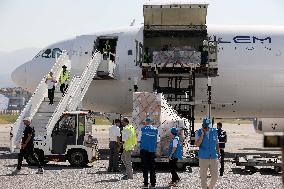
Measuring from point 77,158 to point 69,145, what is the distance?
0.55 meters

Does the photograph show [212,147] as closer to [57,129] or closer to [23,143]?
[23,143]

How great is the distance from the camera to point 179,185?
15.1 meters

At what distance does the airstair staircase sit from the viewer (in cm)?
2114

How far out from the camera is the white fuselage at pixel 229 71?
27.9m

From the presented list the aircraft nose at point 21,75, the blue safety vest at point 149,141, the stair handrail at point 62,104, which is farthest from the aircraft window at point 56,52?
the blue safety vest at point 149,141

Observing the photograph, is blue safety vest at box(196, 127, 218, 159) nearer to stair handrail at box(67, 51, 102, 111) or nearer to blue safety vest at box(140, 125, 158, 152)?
blue safety vest at box(140, 125, 158, 152)

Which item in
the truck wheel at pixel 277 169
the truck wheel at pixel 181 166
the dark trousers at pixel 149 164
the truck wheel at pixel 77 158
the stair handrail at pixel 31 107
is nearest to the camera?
the dark trousers at pixel 149 164

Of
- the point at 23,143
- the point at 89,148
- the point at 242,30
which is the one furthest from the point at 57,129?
the point at 242,30

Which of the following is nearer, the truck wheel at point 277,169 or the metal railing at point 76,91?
the truck wheel at point 277,169

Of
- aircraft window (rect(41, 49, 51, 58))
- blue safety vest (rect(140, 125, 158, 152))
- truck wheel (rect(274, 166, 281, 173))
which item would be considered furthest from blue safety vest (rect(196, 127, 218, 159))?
aircraft window (rect(41, 49, 51, 58))

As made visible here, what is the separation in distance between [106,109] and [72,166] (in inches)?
348

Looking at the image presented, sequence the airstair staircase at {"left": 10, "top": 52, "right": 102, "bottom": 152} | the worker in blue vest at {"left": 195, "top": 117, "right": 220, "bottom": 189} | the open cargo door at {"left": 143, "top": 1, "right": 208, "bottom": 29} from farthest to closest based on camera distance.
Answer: the open cargo door at {"left": 143, "top": 1, "right": 208, "bottom": 29}
the airstair staircase at {"left": 10, "top": 52, "right": 102, "bottom": 152}
the worker in blue vest at {"left": 195, "top": 117, "right": 220, "bottom": 189}

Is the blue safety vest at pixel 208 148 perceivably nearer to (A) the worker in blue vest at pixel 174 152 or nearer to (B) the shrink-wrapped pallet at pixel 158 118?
(A) the worker in blue vest at pixel 174 152

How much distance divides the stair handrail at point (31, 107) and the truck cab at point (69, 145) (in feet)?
2.43
